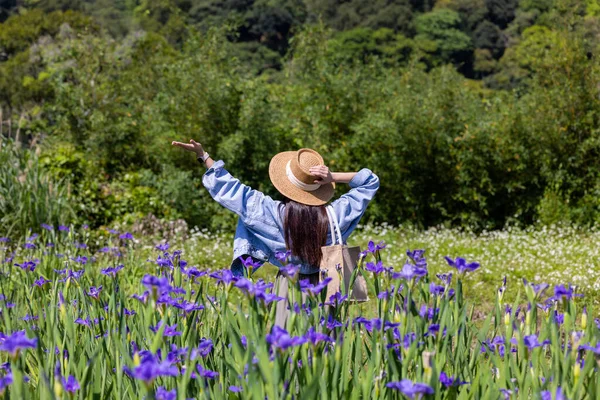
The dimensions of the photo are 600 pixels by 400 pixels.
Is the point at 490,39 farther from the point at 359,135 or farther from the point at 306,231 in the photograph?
the point at 306,231

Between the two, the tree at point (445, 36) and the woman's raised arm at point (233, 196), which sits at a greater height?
the tree at point (445, 36)

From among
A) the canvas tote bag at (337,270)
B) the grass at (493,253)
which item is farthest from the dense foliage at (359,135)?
the canvas tote bag at (337,270)

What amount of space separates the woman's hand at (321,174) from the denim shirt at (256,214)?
101 millimetres

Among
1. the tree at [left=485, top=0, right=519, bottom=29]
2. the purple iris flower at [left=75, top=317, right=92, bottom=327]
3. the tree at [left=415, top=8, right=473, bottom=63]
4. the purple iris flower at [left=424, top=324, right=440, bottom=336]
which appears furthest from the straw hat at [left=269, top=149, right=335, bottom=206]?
the tree at [left=485, top=0, right=519, bottom=29]

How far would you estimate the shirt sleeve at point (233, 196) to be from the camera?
9.05 feet

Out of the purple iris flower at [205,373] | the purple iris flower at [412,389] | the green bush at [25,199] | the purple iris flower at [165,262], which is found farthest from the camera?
the green bush at [25,199]

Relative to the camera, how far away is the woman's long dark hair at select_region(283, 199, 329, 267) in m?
2.67

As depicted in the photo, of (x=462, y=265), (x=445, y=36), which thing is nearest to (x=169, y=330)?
(x=462, y=265)

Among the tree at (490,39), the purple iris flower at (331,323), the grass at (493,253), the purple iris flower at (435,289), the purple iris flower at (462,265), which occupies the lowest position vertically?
the grass at (493,253)

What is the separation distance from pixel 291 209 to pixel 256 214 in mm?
147

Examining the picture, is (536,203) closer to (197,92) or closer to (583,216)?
(583,216)

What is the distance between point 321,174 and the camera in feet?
8.95

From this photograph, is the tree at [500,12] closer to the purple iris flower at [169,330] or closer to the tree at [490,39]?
the tree at [490,39]

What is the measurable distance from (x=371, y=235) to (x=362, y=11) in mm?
44670
